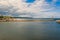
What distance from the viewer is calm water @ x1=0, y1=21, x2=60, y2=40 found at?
351cm

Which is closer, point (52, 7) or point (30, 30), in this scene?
point (52, 7)

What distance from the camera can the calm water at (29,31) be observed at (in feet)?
11.5

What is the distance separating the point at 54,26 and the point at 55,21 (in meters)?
0.27

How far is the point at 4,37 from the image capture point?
353 cm

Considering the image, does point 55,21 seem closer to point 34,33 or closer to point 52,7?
point 52,7

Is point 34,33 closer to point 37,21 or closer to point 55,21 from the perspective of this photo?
point 37,21

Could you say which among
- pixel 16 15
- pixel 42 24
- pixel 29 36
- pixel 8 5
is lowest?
pixel 29 36

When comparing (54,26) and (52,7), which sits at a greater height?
(52,7)

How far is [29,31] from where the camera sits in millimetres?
3689

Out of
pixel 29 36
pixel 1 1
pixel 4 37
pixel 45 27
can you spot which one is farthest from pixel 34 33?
pixel 1 1

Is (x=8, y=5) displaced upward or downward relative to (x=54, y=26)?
upward

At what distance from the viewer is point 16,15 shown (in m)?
3.42

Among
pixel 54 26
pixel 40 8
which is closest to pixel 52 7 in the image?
pixel 40 8

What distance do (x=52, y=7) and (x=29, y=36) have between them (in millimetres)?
835
